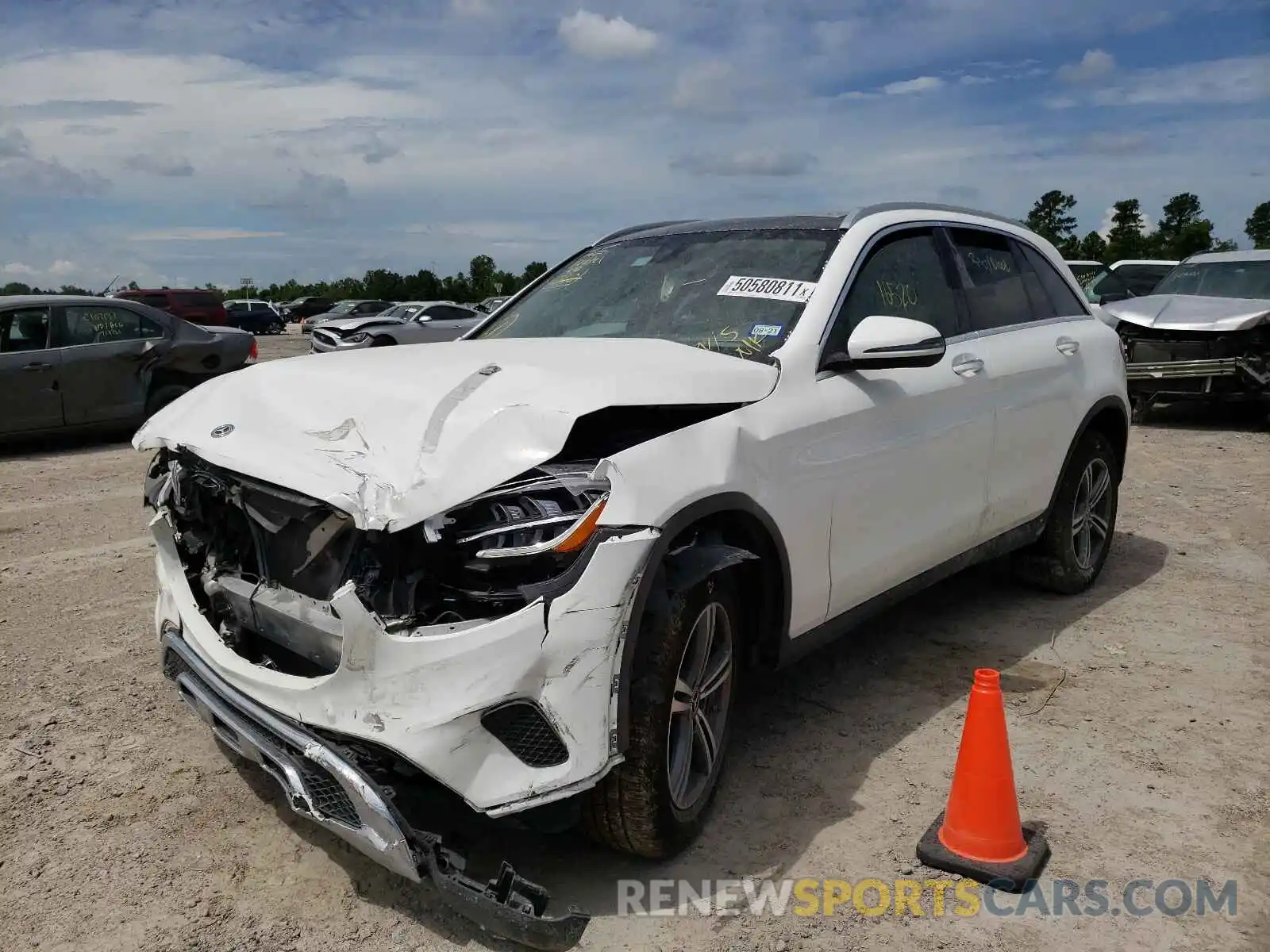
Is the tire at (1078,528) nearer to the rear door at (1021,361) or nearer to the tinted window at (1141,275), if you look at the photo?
the rear door at (1021,361)

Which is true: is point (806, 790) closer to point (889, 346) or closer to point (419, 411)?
point (889, 346)

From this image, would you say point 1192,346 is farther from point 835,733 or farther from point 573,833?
point 573,833

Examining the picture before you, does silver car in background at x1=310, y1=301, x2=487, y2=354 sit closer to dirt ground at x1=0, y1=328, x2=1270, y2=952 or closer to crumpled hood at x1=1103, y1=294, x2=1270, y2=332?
crumpled hood at x1=1103, y1=294, x2=1270, y2=332

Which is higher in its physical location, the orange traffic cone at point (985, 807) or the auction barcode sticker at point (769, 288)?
the auction barcode sticker at point (769, 288)

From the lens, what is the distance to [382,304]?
4238 centimetres

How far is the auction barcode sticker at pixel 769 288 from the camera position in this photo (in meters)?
3.80

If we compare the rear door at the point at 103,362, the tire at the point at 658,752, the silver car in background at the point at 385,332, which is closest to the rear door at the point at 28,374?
the rear door at the point at 103,362

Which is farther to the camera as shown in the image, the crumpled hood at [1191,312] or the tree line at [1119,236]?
the tree line at [1119,236]

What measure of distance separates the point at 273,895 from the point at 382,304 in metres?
41.1

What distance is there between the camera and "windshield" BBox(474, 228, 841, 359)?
375 cm

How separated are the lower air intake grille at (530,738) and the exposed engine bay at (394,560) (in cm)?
26

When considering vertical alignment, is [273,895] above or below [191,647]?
below

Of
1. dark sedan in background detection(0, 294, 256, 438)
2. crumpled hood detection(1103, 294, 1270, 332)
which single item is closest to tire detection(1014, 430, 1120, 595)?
crumpled hood detection(1103, 294, 1270, 332)

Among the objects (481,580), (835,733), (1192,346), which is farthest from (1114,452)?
(1192,346)
